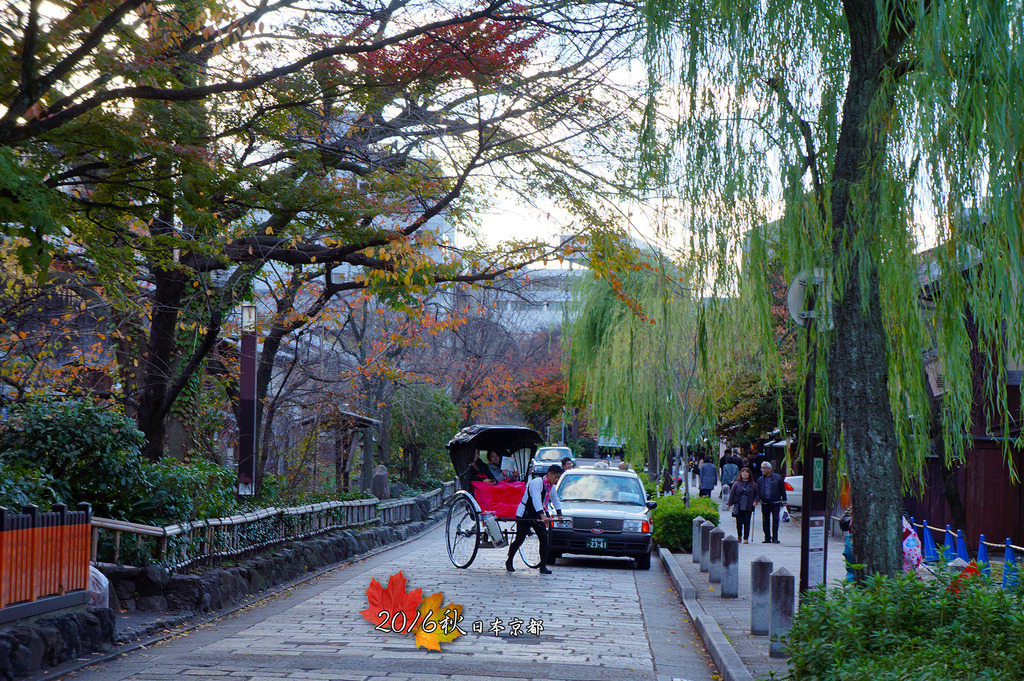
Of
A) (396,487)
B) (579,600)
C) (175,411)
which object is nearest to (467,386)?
(396,487)

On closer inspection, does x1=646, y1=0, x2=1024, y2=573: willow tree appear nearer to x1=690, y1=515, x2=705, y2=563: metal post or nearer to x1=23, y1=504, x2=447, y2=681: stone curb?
x1=23, y1=504, x2=447, y2=681: stone curb

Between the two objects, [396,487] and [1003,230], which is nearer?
[1003,230]

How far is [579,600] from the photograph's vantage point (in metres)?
12.2

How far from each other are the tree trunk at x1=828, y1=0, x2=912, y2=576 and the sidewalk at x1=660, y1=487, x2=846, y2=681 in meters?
0.65

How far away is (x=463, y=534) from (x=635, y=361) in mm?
11441

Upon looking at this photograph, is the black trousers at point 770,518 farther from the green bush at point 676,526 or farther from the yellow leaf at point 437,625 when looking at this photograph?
the yellow leaf at point 437,625

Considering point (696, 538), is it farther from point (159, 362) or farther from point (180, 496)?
point (159, 362)

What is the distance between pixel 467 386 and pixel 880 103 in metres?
26.4

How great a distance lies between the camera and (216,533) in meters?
12.0

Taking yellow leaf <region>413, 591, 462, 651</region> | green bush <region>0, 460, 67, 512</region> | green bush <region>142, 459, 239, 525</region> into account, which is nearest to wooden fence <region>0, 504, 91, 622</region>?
green bush <region>0, 460, 67, 512</region>

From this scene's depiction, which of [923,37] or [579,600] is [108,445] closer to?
[579,600]

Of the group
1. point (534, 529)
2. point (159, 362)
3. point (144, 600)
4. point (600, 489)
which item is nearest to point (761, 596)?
point (534, 529)

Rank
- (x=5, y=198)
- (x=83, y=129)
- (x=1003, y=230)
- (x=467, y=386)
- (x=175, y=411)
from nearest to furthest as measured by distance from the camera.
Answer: (x=1003, y=230), (x=5, y=198), (x=83, y=129), (x=175, y=411), (x=467, y=386)

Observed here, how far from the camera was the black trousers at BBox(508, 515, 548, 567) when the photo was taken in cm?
1495
